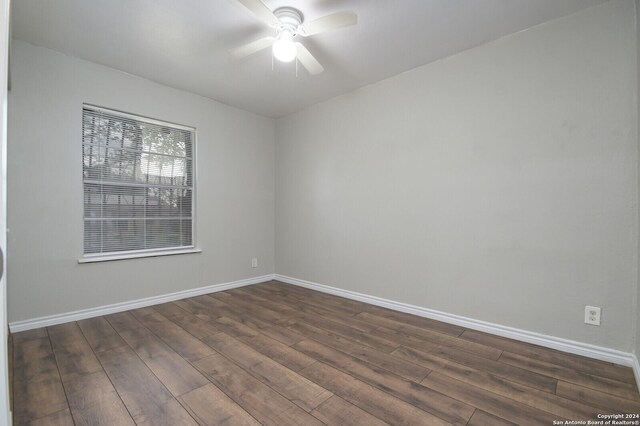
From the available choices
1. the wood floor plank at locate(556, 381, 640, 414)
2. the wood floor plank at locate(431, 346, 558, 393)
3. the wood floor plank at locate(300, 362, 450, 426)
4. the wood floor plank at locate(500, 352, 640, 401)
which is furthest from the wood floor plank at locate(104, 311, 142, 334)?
the wood floor plank at locate(556, 381, 640, 414)

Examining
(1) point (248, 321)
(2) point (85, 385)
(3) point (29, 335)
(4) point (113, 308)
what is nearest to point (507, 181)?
(1) point (248, 321)

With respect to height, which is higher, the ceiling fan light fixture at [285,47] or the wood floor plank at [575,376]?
the ceiling fan light fixture at [285,47]

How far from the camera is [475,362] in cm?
203

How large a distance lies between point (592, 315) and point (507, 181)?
3.64 ft

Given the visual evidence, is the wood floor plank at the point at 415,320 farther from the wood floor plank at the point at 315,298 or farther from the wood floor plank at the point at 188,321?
the wood floor plank at the point at 188,321

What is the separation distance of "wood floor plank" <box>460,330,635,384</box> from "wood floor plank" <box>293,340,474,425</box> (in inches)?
35.9

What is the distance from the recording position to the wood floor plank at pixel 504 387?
1.54 m

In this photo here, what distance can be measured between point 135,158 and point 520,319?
13.1ft

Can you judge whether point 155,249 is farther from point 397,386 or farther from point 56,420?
point 397,386

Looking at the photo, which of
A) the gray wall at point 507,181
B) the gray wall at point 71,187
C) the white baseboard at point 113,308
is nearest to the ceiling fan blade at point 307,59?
the gray wall at point 507,181

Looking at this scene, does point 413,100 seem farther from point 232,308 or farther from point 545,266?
point 232,308

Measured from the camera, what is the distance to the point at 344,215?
3.59 m

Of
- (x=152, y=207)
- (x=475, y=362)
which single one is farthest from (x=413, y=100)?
(x=152, y=207)

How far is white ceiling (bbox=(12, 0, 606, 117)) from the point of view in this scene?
2076 mm
